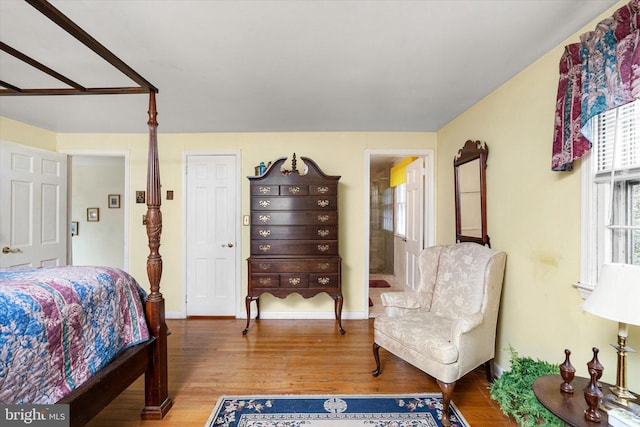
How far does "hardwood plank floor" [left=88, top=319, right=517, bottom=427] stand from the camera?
2074mm

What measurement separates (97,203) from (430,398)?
20.0 feet

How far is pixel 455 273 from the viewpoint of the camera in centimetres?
253

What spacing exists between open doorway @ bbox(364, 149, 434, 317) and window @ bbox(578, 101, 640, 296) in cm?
221

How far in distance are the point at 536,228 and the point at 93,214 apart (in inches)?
259

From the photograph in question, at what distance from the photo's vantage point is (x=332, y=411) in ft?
6.70

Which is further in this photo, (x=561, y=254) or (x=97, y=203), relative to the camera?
(x=97, y=203)

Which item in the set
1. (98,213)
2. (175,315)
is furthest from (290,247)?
(98,213)

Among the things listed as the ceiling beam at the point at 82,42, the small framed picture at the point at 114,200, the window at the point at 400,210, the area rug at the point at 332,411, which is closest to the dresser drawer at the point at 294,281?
the area rug at the point at 332,411

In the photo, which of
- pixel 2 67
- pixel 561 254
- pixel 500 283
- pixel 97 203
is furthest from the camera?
pixel 97 203

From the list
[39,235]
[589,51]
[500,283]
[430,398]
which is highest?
[589,51]

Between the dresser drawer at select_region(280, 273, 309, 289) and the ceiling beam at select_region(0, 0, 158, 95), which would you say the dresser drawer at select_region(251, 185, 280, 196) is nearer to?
the dresser drawer at select_region(280, 273, 309, 289)

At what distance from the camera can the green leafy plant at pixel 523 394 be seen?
4.71ft

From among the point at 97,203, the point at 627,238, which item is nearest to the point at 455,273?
the point at 627,238

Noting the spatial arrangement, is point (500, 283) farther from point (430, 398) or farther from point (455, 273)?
point (430, 398)
